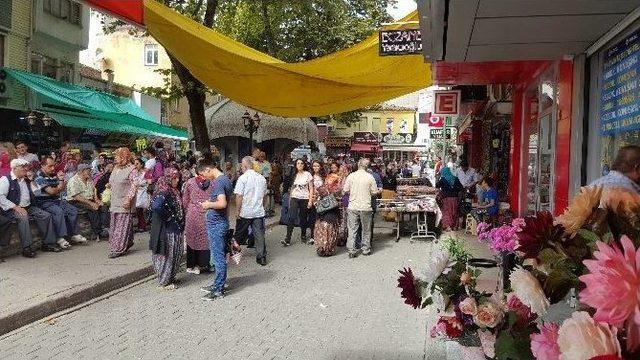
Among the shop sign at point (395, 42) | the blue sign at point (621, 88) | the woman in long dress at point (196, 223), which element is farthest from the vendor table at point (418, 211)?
the blue sign at point (621, 88)

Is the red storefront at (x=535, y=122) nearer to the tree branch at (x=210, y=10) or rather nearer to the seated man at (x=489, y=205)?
the seated man at (x=489, y=205)

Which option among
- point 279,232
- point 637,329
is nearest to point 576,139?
point 637,329

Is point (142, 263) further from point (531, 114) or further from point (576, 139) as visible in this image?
point (531, 114)

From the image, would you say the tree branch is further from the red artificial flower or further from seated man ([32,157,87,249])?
→ the red artificial flower

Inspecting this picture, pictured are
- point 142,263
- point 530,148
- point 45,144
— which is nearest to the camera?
point 142,263

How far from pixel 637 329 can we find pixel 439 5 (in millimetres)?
3526

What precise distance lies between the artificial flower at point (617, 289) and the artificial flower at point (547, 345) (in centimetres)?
24

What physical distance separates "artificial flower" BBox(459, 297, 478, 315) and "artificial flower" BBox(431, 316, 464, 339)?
0.12m

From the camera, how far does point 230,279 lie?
8914 mm

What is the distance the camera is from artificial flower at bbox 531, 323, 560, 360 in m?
1.59

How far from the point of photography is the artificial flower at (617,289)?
1267 millimetres

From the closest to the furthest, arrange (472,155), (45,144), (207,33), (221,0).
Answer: (207,33) → (221,0) → (45,144) → (472,155)

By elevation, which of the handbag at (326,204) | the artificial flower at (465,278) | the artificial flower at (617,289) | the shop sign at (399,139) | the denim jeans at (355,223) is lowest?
the denim jeans at (355,223)

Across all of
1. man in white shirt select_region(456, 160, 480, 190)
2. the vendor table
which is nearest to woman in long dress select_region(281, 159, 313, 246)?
the vendor table
